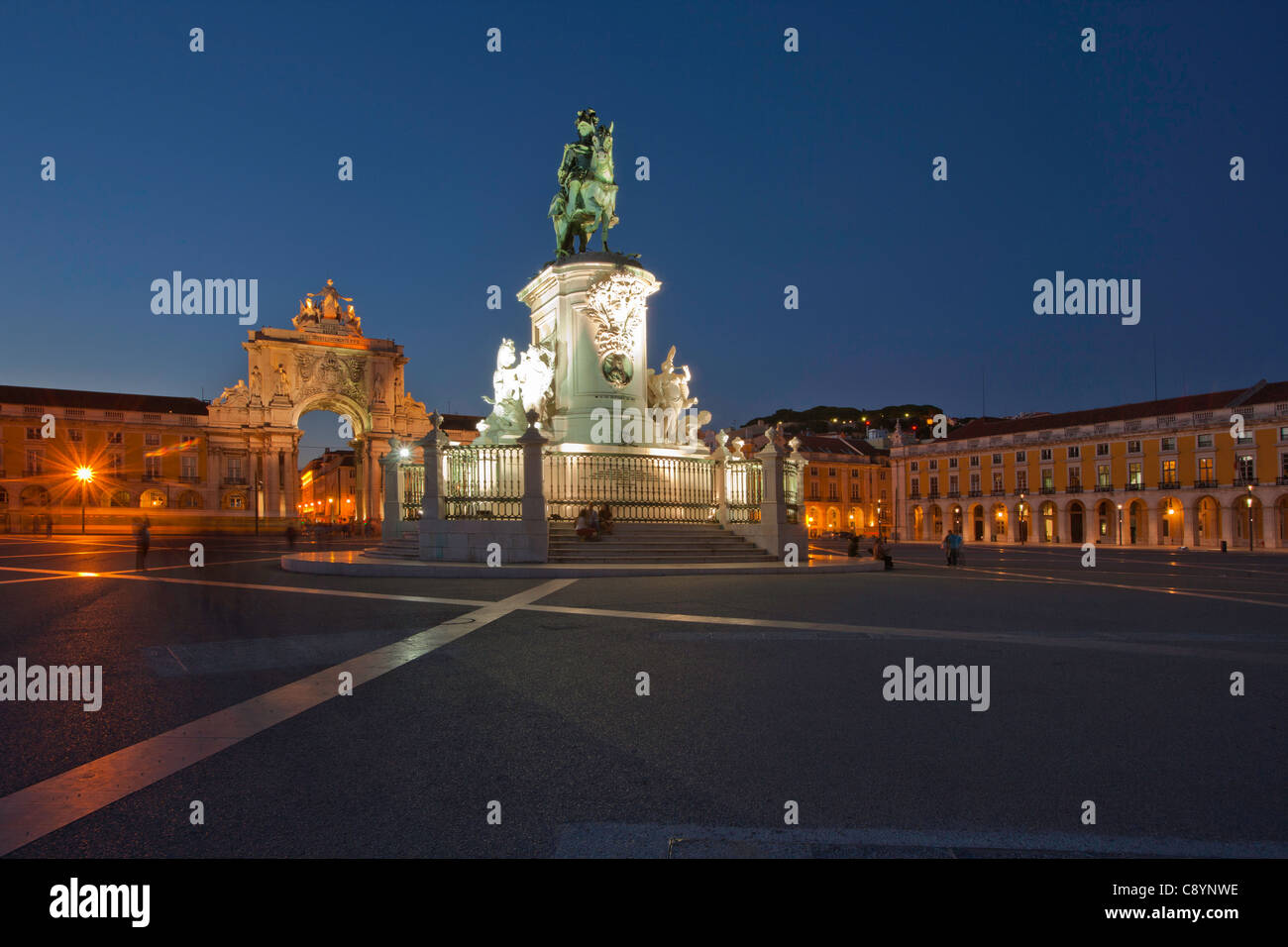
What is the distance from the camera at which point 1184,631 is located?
8047 millimetres

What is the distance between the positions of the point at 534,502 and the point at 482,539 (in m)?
1.35

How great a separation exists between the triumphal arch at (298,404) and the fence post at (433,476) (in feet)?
185

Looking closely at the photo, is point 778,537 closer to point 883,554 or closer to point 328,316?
point 883,554

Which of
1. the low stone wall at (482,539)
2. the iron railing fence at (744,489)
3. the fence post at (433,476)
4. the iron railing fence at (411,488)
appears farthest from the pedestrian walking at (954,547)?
the iron railing fence at (411,488)

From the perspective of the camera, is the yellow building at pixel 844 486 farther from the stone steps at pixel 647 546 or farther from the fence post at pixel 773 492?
the stone steps at pixel 647 546

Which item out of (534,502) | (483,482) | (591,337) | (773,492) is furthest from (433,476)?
(773,492)

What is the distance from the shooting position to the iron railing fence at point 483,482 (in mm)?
17422

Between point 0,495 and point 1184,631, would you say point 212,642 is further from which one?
point 0,495

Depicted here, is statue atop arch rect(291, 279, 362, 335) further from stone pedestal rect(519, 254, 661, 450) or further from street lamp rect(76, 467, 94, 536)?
stone pedestal rect(519, 254, 661, 450)

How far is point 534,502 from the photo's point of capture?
1645 centimetres

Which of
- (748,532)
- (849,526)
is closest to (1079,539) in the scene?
(849,526)

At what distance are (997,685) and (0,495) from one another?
79.2 meters

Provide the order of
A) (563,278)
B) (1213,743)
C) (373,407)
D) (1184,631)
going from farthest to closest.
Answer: (373,407) → (563,278) → (1184,631) → (1213,743)

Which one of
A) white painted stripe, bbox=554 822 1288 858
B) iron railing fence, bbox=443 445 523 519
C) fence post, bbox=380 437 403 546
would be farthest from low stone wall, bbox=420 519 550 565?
white painted stripe, bbox=554 822 1288 858
